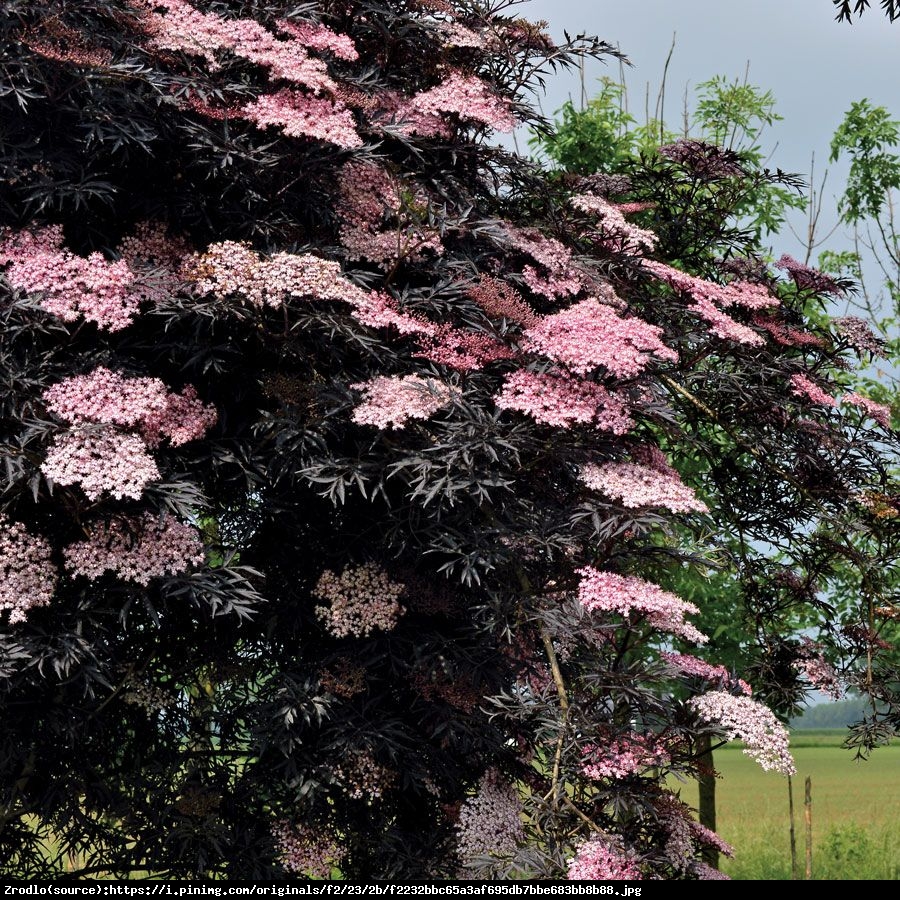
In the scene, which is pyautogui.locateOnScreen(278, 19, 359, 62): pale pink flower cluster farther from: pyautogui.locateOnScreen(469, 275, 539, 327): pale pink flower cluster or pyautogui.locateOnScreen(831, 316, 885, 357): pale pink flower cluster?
pyautogui.locateOnScreen(831, 316, 885, 357): pale pink flower cluster

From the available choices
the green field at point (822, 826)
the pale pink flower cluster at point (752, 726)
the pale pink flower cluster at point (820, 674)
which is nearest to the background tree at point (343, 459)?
the pale pink flower cluster at point (752, 726)

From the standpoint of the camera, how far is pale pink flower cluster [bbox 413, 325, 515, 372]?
240 inches

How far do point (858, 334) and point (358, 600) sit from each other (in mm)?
4308

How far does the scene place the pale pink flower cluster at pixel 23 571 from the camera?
557cm

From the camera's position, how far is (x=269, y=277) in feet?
18.6

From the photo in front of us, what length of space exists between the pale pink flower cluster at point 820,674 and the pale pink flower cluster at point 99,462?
15.7ft

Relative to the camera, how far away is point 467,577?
5746 millimetres

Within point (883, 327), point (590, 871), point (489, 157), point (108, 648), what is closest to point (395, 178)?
point (489, 157)

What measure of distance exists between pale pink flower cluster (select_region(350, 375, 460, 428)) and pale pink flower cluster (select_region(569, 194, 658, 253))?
2090mm

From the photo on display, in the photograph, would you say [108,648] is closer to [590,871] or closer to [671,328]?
[590,871]

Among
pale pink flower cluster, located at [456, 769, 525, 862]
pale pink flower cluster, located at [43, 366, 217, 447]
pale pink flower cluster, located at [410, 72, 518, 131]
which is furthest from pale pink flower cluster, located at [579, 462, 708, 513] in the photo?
pale pink flower cluster, located at [410, 72, 518, 131]

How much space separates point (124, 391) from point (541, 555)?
8.79 feet

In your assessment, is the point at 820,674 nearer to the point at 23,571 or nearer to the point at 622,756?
the point at 622,756

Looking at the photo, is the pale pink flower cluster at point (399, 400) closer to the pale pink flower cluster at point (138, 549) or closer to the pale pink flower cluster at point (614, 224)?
the pale pink flower cluster at point (138, 549)
